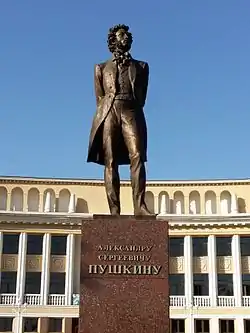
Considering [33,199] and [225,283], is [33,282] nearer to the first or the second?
[33,199]

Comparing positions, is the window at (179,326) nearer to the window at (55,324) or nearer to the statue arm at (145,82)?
the window at (55,324)

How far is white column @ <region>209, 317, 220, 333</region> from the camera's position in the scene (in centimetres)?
5016

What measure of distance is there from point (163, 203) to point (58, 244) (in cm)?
975

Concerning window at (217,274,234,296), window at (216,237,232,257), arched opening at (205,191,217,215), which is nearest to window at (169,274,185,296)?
window at (217,274,234,296)

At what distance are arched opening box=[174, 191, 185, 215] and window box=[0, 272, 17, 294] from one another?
1491cm

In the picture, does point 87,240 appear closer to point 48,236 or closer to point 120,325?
point 120,325

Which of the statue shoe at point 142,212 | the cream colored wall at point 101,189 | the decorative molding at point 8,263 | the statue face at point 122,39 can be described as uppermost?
the cream colored wall at point 101,189

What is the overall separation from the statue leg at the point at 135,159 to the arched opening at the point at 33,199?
1727 inches

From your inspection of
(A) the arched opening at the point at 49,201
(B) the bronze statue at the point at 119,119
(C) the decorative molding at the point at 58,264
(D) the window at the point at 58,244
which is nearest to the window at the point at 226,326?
(C) the decorative molding at the point at 58,264

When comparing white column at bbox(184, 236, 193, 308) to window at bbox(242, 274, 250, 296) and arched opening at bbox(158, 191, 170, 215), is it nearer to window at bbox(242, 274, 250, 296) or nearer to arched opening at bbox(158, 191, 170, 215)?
arched opening at bbox(158, 191, 170, 215)

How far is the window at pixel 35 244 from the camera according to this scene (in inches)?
2042

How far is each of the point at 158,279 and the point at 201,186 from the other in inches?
1783

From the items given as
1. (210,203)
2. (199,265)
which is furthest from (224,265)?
(210,203)

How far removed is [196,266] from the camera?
171 feet
